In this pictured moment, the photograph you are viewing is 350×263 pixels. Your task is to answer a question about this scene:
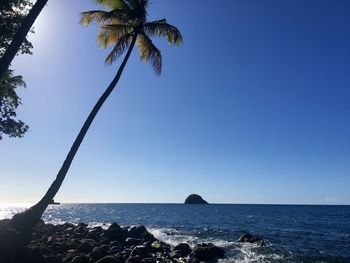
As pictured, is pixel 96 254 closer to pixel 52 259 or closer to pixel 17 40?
pixel 52 259

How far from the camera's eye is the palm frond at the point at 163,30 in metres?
20.6

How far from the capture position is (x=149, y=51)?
20.8 meters

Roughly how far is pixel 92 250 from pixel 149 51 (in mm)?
11320

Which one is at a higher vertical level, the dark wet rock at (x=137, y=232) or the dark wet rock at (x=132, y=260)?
the dark wet rock at (x=137, y=232)

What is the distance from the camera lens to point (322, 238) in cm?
3984

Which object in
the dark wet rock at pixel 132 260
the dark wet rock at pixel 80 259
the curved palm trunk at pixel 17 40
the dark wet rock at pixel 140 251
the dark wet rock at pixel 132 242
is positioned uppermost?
the curved palm trunk at pixel 17 40

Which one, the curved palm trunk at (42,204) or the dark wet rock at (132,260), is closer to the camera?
the curved palm trunk at (42,204)

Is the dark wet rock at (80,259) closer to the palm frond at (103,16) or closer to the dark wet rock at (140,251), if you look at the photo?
the dark wet rock at (140,251)

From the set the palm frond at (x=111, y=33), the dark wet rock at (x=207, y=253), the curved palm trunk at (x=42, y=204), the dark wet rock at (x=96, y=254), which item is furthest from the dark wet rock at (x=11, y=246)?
the dark wet rock at (x=207, y=253)

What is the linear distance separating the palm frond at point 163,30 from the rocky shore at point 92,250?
12078 mm

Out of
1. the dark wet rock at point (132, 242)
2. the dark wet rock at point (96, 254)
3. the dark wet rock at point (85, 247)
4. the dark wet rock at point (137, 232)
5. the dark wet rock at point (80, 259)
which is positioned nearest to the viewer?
the dark wet rock at point (80, 259)

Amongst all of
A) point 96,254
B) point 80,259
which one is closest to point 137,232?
point 96,254

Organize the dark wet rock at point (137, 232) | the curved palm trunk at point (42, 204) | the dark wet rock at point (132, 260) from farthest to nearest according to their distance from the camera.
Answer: the dark wet rock at point (137, 232), the dark wet rock at point (132, 260), the curved palm trunk at point (42, 204)

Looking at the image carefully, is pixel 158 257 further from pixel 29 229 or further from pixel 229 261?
pixel 29 229
